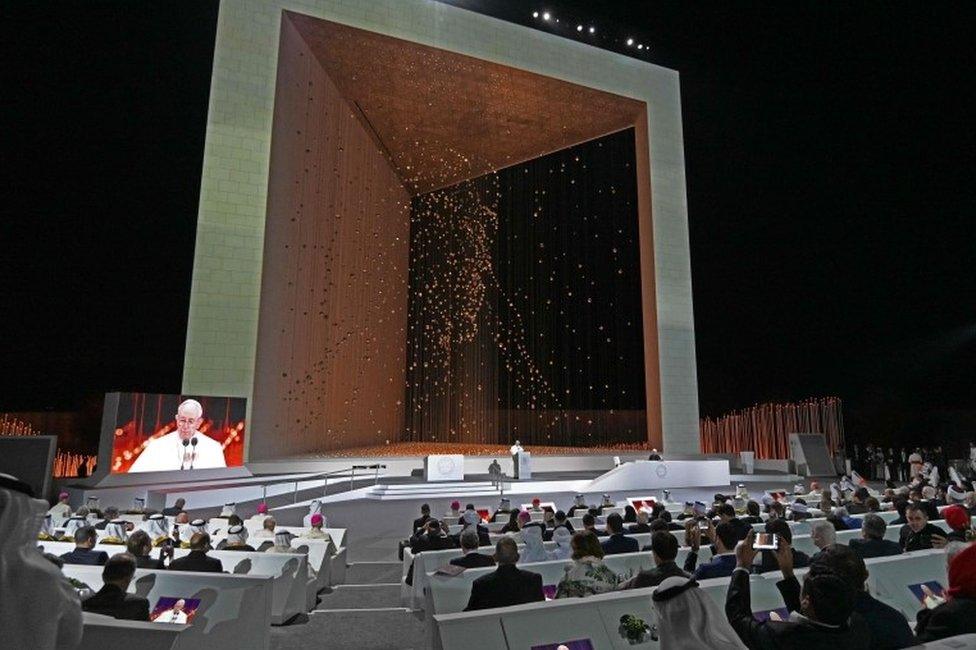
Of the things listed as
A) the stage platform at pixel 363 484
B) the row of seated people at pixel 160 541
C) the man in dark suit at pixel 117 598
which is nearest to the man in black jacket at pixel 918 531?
the man in dark suit at pixel 117 598

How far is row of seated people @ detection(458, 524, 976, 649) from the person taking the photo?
5.47 ft

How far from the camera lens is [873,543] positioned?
3523 millimetres

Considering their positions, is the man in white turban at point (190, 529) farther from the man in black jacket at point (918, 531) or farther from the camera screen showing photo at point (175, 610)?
the man in black jacket at point (918, 531)

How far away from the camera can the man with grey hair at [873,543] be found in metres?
3.49

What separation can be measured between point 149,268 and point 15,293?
2.38 meters

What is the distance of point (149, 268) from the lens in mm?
12578

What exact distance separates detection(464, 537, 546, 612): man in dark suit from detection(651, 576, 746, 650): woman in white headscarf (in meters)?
1.21

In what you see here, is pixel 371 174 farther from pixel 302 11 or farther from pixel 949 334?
pixel 949 334

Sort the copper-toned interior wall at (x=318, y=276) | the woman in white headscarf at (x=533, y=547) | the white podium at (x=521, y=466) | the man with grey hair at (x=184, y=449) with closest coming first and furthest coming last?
1. the woman in white headscarf at (x=533, y=547)
2. the man with grey hair at (x=184, y=449)
3. the white podium at (x=521, y=466)
4. the copper-toned interior wall at (x=318, y=276)

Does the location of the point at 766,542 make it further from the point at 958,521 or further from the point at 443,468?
the point at 443,468

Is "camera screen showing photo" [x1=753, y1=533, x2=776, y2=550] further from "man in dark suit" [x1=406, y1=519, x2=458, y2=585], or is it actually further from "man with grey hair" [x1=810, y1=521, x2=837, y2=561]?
"man in dark suit" [x1=406, y1=519, x2=458, y2=585]

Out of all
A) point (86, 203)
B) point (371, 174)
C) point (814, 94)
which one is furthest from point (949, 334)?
point (86, 203)

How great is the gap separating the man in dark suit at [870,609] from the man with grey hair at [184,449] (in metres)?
10.2

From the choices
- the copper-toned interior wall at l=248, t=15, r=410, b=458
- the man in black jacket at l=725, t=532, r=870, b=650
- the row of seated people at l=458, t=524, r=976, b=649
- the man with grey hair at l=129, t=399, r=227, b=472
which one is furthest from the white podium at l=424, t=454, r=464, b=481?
the man in black jacket at l=725, t=532, r=870, b=650
